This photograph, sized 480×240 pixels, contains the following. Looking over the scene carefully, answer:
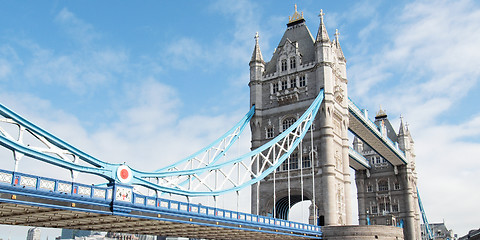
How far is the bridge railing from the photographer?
68.5ft

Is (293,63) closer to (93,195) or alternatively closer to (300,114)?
(300,114)

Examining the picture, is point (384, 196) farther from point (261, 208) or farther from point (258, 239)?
point (258, 239)

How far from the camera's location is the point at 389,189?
265ft

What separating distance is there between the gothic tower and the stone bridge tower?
30.1 meters

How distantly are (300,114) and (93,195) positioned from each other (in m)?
31.2

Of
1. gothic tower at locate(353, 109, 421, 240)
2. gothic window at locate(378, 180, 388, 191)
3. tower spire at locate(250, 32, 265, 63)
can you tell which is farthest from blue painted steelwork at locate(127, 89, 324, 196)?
gothic window at locate(378, 180, 388, 191)

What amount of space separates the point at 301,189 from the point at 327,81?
38.0ft

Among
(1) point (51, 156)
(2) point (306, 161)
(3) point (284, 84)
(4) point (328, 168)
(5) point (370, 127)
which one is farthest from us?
(5) point (370, 127)

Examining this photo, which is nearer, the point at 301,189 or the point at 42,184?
the point at 42,184

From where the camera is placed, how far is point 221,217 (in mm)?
32156

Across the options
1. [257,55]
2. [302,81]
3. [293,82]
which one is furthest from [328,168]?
[257,55]

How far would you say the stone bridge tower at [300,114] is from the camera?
4850 cm

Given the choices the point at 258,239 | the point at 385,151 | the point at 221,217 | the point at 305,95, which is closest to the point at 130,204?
the point at 221,217

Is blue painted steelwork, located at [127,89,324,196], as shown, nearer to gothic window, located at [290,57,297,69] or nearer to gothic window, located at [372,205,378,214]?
gothic window, located at [290,57,297,69]
